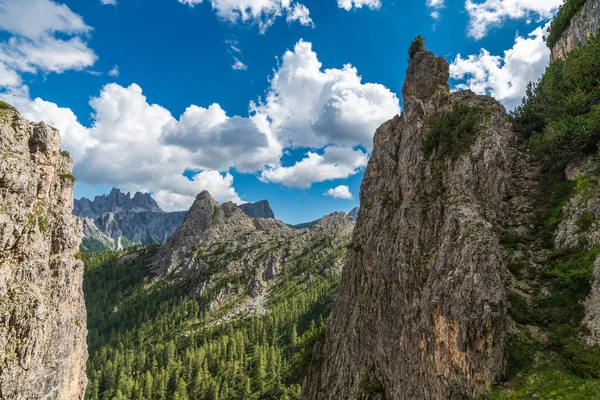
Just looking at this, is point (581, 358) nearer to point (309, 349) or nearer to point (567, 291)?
point (567, 291)

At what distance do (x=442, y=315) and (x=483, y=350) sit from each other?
4.48 m

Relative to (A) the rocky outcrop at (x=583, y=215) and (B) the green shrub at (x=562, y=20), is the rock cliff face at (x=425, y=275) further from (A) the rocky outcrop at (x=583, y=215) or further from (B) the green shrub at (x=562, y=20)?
(B) the green shrub at (x=562, y=20)

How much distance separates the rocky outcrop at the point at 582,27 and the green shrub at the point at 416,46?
86.4 feet

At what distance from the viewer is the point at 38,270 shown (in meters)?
54.6

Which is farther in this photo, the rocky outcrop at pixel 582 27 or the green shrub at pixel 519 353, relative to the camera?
the rocky outcrop at pixel 582 27

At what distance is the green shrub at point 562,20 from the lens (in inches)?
2047

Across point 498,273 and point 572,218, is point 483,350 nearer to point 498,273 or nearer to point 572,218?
point 498,273

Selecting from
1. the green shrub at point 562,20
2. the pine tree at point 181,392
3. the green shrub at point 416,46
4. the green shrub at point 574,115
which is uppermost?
the green shrub at point 416,46

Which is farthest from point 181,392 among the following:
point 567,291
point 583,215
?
point 583,215

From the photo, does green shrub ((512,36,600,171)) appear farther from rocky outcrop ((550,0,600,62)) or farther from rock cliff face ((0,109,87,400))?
rock cliff face ((0,109,87,400))

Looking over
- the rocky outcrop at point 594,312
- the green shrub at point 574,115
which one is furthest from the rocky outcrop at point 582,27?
the rocky outcrop at point 594,312

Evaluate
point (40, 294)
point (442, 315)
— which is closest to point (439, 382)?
point (442, 315)

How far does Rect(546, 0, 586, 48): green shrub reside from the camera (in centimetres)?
5199

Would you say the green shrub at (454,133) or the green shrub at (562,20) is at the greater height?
the green shrub at (562,20)
